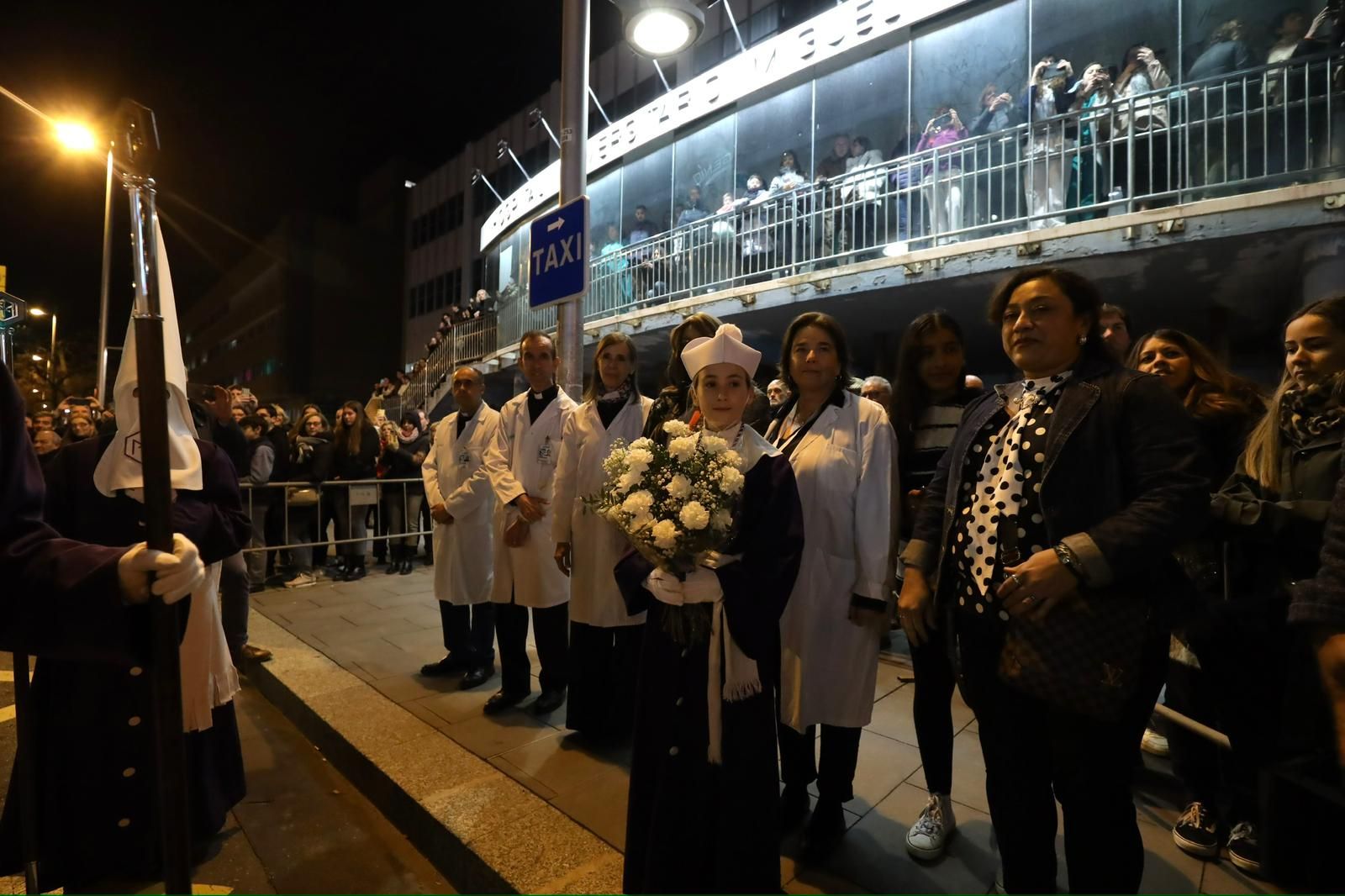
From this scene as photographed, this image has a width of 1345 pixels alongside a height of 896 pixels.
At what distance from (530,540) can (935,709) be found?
2.47 m

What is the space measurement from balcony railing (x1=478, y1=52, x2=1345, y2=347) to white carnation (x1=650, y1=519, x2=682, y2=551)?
6.29 metres

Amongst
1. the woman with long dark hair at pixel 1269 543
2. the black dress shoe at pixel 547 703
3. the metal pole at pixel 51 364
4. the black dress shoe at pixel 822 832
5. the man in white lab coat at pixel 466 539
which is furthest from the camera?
the metal pole at pixel 51 364

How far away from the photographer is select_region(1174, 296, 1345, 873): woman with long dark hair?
225 cm

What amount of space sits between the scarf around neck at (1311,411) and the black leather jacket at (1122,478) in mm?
941

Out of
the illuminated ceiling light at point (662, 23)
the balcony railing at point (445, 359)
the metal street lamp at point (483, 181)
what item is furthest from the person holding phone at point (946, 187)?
the metal street lamp at point (483, 181)

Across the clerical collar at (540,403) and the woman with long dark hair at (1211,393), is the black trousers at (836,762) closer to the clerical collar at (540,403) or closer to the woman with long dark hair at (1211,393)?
Answer: the woman with long dark hair at (1211,393)

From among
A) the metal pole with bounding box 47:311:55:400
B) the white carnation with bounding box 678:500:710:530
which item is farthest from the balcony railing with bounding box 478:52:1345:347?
the metal pole with bounding box 47:311:55:400

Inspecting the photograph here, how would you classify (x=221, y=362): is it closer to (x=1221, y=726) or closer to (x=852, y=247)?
(x=852, y=247)

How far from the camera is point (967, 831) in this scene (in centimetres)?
265

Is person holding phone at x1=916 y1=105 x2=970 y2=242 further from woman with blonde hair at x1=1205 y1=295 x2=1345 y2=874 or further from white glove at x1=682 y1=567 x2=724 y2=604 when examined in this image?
white glove at x1=682 y1=567 x2=724 y2=604

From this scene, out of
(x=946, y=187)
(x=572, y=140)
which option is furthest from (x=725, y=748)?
(x=946, y=187)

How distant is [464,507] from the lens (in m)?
4.73

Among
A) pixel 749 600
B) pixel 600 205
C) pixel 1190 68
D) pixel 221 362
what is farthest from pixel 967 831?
pixel 221 362

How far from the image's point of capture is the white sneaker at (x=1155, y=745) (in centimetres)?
336
